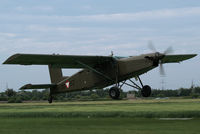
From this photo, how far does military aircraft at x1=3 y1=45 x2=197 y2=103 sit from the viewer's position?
27.1 meters

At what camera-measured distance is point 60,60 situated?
98.7 feet

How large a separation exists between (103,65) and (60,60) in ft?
11.4

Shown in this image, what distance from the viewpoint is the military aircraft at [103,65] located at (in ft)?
89.0

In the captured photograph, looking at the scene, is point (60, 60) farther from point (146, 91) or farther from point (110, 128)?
point (110, 128)

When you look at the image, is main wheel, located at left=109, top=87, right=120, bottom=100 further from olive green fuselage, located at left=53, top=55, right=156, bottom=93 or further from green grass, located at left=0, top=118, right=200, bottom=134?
green grass, located at left=0, top=118, right=200, bottom=134

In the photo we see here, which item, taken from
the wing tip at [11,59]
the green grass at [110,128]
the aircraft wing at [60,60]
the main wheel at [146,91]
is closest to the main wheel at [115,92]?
the main wheel at [146,91]

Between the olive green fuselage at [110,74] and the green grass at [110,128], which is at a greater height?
the olive green fuselage at [110,74]

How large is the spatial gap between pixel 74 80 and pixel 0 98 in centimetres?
6418

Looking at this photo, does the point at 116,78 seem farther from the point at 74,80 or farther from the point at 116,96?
the point at 74,80

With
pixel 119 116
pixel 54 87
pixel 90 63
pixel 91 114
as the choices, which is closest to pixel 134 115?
pixel 119 116

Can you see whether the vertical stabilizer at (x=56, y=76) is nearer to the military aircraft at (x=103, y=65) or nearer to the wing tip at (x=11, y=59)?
the military aircraft at (x=103, y=65)

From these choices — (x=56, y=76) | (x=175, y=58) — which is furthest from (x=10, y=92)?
(x=175, y=58)

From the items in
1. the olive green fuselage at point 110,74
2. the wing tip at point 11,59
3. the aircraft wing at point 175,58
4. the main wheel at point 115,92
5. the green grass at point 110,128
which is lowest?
the green grass at point 110,128

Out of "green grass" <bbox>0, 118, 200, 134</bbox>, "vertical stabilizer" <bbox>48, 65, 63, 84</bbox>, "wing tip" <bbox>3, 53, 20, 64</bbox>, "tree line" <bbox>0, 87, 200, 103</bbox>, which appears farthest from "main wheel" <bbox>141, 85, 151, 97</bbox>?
"tree line" <bbox>0, 87, 200, 103</bbox>
